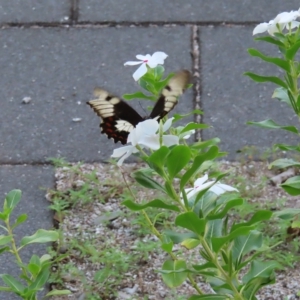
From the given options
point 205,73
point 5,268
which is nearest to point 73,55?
point 205,73

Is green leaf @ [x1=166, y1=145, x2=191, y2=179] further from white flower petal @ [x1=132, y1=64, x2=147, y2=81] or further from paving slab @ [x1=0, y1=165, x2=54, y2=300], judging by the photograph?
paving slab @ [x1=0, y1=165, x2=54, y2=300]

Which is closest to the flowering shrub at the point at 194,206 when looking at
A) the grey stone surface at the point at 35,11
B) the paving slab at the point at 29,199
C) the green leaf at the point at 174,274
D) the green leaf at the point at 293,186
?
the green leaf at the point at 174,274

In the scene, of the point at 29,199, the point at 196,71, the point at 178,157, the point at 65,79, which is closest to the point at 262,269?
the point at 178,157

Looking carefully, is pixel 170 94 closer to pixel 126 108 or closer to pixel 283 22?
pixel 126 108

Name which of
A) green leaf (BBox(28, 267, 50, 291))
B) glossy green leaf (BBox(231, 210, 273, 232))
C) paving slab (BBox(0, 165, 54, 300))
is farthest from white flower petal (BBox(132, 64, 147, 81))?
paving slab (BBox(0, 165, 54, 300))

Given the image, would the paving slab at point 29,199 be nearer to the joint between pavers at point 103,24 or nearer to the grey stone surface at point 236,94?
the grey stone surface at point 236,94
